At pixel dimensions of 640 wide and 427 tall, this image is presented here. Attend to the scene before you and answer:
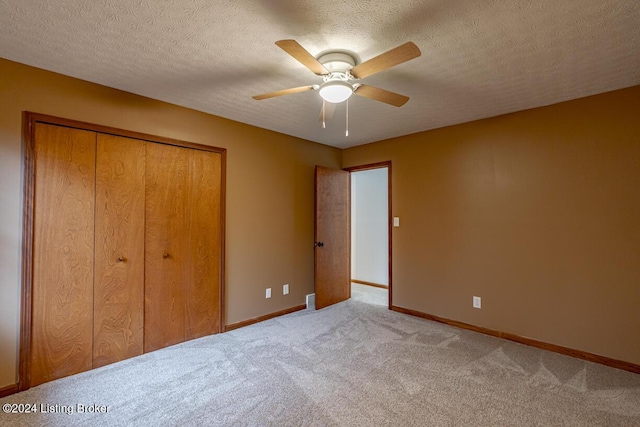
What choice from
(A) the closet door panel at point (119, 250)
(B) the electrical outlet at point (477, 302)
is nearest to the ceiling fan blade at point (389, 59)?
(A) the closet door panel at point (119, 250)

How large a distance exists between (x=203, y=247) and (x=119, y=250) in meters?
0.75

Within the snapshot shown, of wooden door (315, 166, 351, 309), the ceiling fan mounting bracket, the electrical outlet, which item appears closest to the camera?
the ceiling fan mounting bracket

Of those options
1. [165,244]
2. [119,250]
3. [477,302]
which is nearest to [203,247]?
[165,244]

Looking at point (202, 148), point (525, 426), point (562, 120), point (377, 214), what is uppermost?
point (562, 120)

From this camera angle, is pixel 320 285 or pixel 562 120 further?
pixel 320 285

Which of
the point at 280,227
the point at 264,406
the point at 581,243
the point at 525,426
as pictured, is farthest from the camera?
the point at 280,227

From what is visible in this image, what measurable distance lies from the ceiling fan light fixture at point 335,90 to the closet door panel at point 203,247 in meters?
1.75

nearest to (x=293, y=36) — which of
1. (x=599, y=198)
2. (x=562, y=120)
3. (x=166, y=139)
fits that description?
(x=166, y=139)

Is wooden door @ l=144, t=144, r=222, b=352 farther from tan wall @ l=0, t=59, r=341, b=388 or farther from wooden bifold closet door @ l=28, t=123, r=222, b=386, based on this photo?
tan wall @ l=0, t=59, r=341, b=388

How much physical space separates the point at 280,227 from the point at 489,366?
2.61m

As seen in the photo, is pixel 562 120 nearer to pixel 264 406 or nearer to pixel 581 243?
pixel 581 243

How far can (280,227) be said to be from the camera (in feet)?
12.6

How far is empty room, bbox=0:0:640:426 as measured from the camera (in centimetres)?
182

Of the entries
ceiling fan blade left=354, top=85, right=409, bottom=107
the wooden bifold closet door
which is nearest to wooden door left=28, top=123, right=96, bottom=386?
the wooden bifold closet door
